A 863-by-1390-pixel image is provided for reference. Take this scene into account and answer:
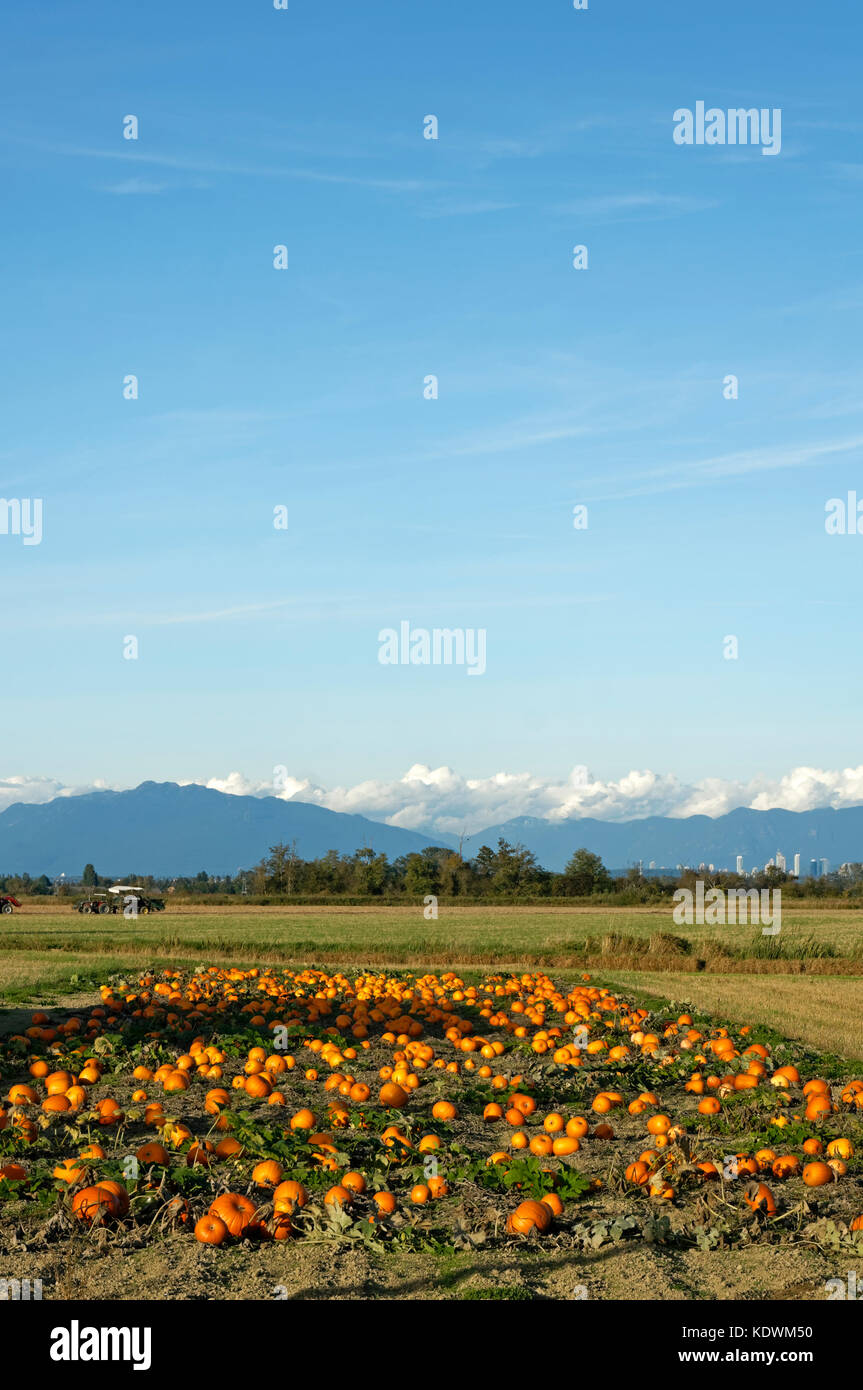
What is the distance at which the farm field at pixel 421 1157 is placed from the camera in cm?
720

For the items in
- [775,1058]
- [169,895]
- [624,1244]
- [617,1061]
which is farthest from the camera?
[169,895]

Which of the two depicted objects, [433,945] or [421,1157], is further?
[433,945]

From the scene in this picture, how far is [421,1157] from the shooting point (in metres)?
9.66

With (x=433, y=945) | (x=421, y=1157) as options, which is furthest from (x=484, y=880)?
(x=421, y=1157)

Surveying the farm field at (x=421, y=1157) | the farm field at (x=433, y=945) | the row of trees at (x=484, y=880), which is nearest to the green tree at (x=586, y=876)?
the row of trees at (x=484, y=880)

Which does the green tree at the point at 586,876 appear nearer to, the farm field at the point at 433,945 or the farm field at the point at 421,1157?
the farm field at the point at 433,945

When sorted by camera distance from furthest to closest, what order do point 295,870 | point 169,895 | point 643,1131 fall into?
point 295,870 → point 169,895 → point 643,1131

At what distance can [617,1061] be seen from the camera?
1430 centimetres

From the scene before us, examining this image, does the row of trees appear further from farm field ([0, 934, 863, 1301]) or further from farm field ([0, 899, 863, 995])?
farm field ([0, 934, 863, 1301])

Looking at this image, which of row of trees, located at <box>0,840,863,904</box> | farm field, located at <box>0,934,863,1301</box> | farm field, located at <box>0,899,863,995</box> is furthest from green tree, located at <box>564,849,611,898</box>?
farm field, located at <box>0,934,863,1301</box>

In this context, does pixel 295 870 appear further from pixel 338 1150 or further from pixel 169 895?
pixel 338 1150

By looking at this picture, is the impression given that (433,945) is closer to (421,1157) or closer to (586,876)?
(421,1157)

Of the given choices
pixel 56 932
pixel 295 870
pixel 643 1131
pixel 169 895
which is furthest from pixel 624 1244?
pixel 295 870
